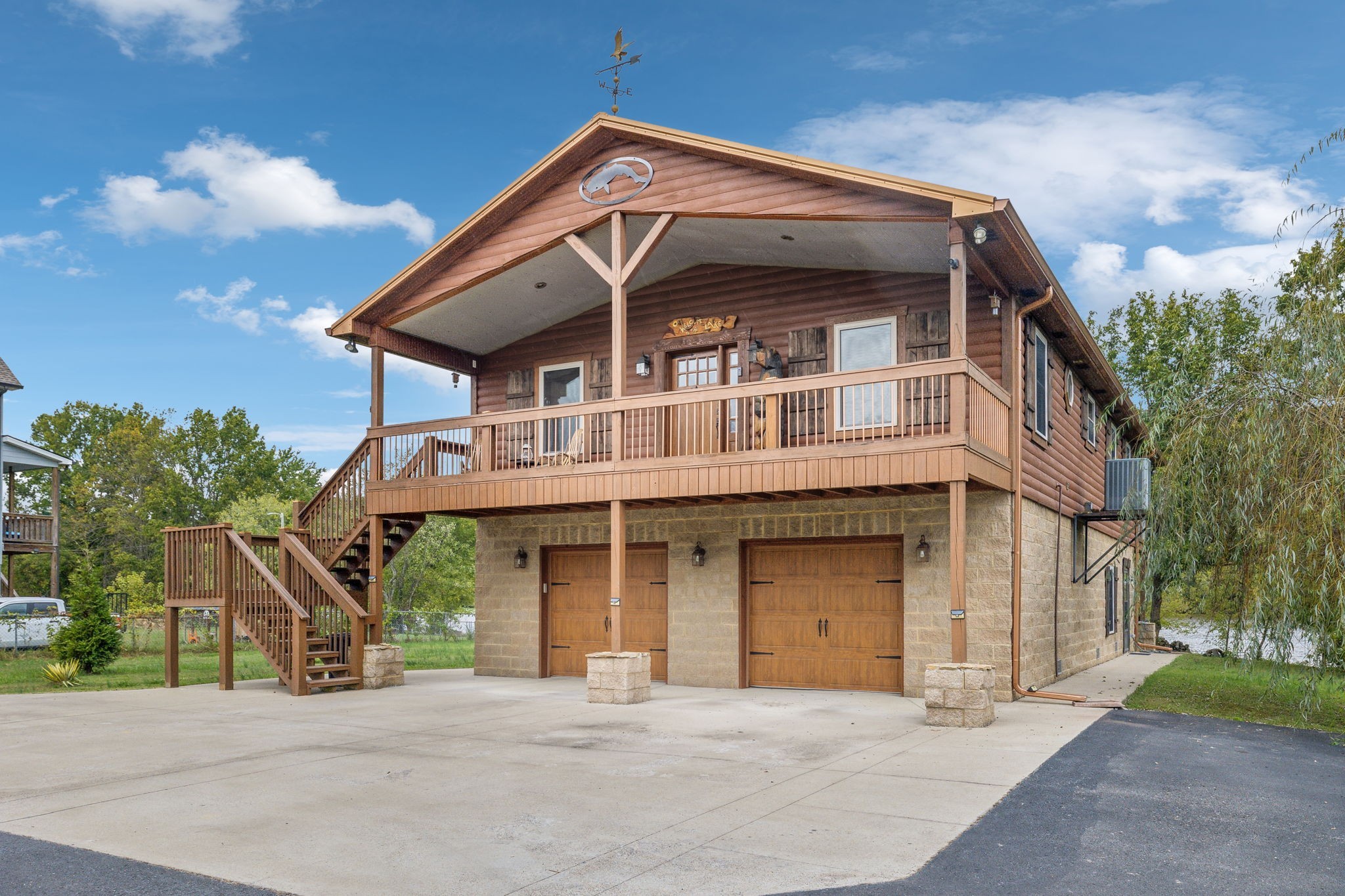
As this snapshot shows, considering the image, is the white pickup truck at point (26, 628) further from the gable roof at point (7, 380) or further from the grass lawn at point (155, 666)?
the gable roof at point (7, 380)

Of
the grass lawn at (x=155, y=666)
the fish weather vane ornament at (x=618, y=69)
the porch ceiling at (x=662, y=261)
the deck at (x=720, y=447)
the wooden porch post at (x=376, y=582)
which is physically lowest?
the grass lawn at (x=155, y=666)

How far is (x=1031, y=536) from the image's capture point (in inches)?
526

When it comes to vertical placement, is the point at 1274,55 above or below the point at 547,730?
above

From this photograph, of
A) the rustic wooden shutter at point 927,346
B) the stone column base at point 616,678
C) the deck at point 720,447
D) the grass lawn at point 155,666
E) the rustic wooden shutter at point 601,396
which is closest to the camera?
the deck at point 720,447

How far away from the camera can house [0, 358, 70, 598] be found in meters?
28.3

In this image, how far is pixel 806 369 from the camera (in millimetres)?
13695

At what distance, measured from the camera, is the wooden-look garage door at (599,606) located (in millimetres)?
14688

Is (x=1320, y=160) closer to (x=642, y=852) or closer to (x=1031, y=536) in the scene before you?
(x=1031, y=536)

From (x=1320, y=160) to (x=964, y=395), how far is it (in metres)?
3.94

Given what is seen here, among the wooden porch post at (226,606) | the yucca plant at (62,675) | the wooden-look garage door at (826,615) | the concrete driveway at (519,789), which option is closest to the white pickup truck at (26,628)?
the yucca plant at (62,675)

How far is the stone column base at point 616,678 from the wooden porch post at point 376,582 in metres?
3.54

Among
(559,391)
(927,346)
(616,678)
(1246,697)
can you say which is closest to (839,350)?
(927,346)

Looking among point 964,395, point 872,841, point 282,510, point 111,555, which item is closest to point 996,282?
point 964,395

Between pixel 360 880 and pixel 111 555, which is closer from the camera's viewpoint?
pixel 360 880
